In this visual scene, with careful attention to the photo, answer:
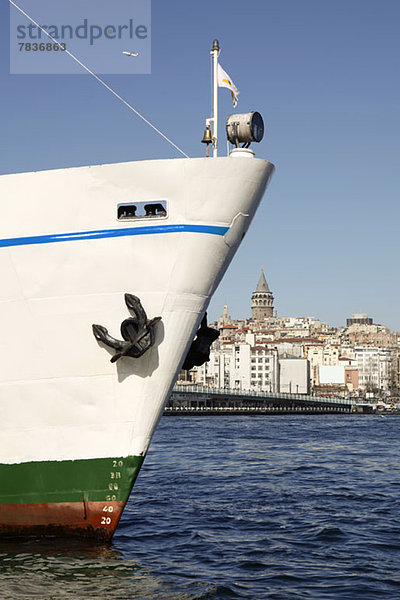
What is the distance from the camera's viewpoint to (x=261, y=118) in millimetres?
10461

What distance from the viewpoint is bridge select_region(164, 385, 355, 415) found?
11750 centimetres

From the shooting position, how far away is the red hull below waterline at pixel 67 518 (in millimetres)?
10453

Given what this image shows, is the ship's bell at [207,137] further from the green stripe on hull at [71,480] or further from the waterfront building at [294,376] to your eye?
the waterfront building at [294,376]

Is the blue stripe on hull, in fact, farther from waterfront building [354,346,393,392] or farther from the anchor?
waterfront building [354,346,393,392]

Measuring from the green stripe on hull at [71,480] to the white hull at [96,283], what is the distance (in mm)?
140

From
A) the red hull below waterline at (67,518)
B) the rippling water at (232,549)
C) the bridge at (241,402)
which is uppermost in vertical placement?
the red hull below waterline at (67,518)

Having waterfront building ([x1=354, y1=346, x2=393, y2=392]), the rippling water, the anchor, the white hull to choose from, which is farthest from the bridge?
the anchor

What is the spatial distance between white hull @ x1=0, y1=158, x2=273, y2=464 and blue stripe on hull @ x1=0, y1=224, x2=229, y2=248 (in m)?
0.01

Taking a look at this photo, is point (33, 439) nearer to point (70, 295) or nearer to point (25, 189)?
point (70, 295)

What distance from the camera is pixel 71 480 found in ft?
34.0

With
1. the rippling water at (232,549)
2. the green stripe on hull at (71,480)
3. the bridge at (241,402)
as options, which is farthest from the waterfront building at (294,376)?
the green stripe on hull at (71,480)

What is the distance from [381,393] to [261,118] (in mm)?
163797

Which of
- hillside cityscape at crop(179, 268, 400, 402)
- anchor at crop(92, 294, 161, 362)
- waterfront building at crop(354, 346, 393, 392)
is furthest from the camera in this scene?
waterfront building at crop(354, 346, 393, 392)

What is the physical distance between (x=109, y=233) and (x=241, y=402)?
116 metres
